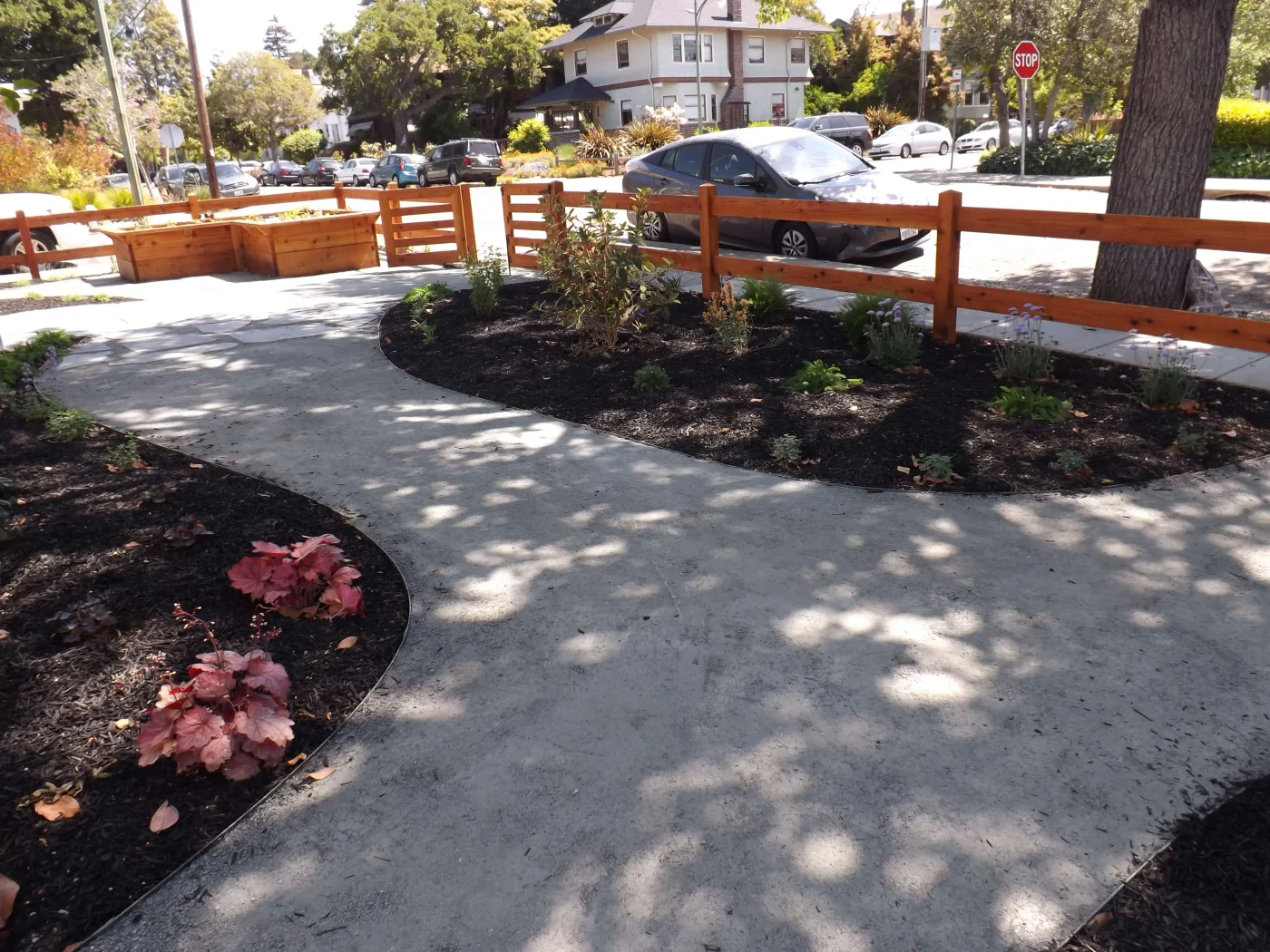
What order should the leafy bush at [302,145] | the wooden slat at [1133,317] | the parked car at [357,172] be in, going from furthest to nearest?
the leafy bush at [302,145] → the parked car at [357,172] → the wooden slat at [1133,317]

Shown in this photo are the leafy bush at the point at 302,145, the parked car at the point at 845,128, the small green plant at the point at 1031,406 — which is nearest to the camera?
the small green plant at the point at 1031,406

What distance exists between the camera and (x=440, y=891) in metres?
2.60

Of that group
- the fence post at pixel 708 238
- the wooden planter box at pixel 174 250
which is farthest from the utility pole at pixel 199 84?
the fence post at pixel 708 238

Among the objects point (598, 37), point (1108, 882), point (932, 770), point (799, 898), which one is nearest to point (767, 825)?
point (799, 898)

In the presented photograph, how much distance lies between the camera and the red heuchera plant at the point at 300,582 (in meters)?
3.90

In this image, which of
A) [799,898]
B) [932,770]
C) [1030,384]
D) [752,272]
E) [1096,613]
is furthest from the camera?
[752,272]

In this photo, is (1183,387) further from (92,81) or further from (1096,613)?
(92,81)

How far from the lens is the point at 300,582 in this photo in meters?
3.94

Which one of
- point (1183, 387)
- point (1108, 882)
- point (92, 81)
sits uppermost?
point (92, 81)

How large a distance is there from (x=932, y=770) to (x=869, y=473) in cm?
248

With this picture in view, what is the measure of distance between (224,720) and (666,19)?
56.4 meters

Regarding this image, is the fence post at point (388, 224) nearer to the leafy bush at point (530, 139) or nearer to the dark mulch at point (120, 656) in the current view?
the dark mulch at point (120, 656)

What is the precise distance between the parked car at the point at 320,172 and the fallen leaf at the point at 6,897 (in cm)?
4878

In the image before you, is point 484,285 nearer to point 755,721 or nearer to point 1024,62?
point 755,721
